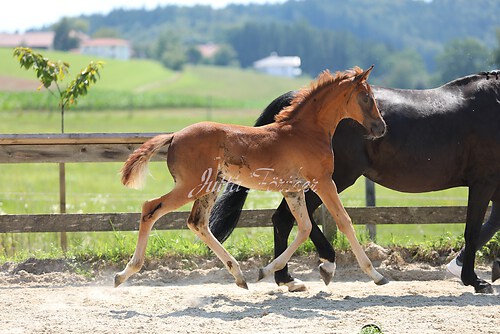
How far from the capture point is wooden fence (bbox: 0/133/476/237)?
7.56m

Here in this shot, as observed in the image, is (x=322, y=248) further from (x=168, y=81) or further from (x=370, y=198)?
(x=168, y=81)

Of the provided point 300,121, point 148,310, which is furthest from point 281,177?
point 148,310

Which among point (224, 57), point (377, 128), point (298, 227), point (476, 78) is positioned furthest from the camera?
point (224, 57)

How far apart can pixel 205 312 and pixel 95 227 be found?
2234mm

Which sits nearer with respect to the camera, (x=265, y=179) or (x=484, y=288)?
(x=265, y=179)

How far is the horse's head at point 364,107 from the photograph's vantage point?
6.29 meters

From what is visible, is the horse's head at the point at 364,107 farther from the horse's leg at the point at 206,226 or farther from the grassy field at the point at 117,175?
the grassy field at the point at 117,175

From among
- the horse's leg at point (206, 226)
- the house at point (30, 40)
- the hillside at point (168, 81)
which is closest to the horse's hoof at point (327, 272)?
the horse's leg at point (206, 226)

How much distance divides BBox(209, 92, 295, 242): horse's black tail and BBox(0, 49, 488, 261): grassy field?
0.80 m

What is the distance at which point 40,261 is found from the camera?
298 inches

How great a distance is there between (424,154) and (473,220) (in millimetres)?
724

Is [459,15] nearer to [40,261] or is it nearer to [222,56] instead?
[222,56]

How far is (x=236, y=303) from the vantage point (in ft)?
20.3

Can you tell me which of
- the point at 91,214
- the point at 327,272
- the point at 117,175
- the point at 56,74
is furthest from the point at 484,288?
the point at 117,175
